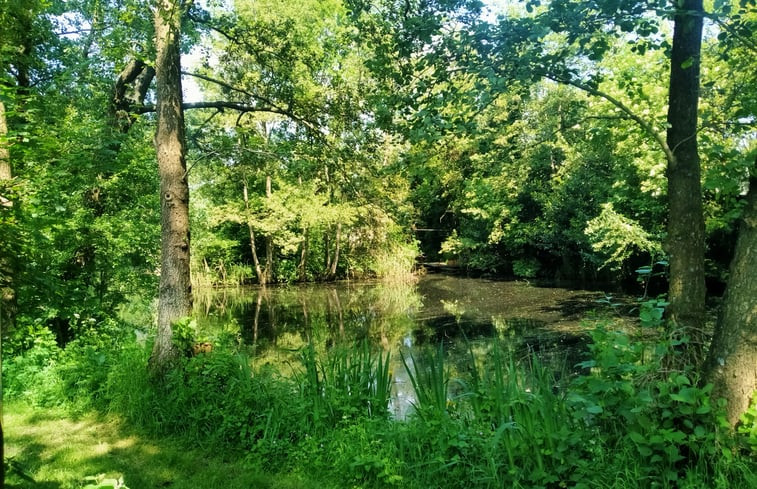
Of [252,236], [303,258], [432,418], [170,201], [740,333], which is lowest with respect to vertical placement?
[432,418]

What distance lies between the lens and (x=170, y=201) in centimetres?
479

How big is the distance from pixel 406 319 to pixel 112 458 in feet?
35.0

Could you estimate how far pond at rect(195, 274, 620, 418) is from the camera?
960cm

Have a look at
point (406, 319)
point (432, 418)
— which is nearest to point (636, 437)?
point (432, 418)

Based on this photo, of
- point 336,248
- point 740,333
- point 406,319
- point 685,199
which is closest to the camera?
point 740,333

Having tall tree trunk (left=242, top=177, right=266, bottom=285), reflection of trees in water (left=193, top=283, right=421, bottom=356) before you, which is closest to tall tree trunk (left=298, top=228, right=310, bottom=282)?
reflection of trees in water (left=193, top=283, right=421, bottom=356)

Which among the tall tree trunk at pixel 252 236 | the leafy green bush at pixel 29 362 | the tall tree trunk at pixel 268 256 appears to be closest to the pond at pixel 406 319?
the tall tree trunk at pixel 252 236

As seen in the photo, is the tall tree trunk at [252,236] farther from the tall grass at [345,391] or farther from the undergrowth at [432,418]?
the tall grass at [345,391]

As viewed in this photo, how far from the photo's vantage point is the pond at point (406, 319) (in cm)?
960

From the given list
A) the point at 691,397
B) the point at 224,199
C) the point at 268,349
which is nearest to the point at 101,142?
the point at 268,349

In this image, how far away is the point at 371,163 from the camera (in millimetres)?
6152

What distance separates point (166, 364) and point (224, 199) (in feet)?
63.6

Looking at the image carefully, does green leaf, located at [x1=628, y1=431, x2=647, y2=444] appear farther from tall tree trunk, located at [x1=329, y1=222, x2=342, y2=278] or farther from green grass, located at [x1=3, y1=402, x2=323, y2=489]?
tall tree trunk, located at [x1=329, y1=222, x2=342, y2=278]

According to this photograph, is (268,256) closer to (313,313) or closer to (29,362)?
(313,313)
